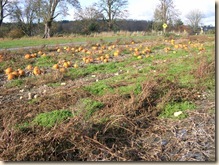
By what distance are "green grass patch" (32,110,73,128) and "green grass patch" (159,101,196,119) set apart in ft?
4.11

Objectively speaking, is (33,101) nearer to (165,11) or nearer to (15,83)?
(15,83)

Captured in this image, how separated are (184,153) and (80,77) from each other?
141 inches

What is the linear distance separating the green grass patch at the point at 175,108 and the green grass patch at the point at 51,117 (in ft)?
4.11

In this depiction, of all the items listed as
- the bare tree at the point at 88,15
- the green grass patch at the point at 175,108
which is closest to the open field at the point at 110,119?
the green grass patch at the point at 175,108

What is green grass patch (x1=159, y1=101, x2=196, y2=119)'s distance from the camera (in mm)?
3467

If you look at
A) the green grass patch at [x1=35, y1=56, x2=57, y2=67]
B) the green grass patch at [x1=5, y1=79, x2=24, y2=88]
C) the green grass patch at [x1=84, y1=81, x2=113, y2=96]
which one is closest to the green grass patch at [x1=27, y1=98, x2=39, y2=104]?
the green grass patch at [x1=84, y1=81, x2=113, y2=96]

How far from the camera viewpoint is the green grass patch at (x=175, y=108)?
3467mm

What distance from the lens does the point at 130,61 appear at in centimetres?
761

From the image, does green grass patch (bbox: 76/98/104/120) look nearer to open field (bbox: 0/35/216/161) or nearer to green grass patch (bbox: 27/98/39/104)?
open field (bbox: 0/35/216/161)

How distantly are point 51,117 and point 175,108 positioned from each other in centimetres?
166

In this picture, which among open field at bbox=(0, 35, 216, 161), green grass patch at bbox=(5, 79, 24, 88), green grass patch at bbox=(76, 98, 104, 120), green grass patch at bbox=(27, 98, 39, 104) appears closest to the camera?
open field at bbox=(0, 35, 216, 161)

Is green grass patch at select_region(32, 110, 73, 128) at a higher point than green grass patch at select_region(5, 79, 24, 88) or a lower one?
lower

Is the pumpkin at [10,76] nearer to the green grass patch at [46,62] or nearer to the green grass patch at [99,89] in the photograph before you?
the green grass patch at [46,62]

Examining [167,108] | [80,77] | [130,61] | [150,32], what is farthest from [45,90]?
[150,32]
